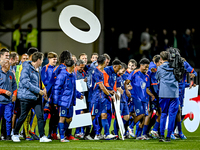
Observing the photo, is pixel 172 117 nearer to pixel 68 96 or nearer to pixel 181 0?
pixel 68 96

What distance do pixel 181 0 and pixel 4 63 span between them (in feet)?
44.1

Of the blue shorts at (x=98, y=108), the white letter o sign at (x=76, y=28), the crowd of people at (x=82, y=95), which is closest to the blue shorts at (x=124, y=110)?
the crowd of people at (x=82, y=95)

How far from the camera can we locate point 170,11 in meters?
20.7

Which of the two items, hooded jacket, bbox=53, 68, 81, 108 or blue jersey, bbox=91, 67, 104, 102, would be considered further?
blue jersey, bbox=91, 67, 104, 102

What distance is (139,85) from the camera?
31.3 feet

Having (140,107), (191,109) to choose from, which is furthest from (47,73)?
(191,109)

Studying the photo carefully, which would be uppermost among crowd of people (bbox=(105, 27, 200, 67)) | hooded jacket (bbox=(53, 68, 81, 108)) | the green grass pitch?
crowd of people (bbox=(105, 27, 200, 67))

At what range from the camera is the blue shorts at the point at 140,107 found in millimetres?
9438

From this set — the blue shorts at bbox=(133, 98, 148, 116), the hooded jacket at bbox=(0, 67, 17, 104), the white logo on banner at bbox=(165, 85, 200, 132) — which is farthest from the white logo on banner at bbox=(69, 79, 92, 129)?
the white logo on banner at bbox=(165, 85, 200, 132)

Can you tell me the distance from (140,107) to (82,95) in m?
1.30

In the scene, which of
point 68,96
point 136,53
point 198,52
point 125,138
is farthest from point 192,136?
point 198,52

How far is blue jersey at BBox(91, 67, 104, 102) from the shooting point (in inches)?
368

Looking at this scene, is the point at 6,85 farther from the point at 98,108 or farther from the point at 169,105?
the point at 169,105

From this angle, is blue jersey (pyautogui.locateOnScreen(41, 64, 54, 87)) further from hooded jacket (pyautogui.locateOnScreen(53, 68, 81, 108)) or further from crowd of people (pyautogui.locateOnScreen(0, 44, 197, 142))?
hooded jacket (pyautogui.locateOnScreen(53, 68, 81, 108))
